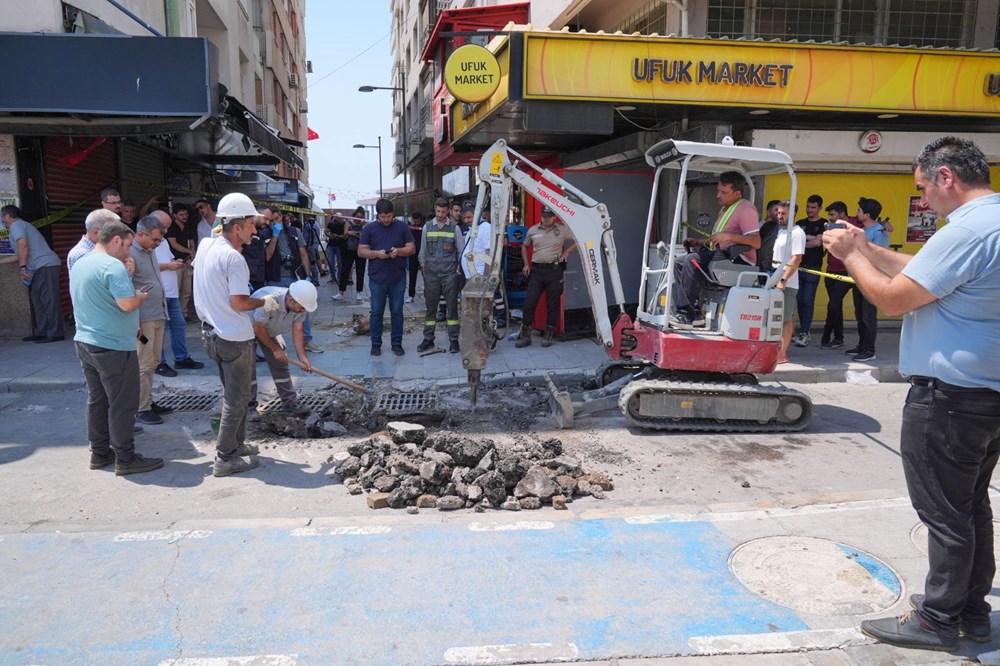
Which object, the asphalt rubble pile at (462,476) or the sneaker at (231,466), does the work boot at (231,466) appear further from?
the asphalt rubble pile at (462,476)

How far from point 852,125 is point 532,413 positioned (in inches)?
294

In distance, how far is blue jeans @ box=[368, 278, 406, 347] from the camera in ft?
30.3

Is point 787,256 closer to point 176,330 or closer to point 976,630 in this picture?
point 976,630

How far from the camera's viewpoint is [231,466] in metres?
5.41

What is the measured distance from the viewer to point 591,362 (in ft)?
29.7

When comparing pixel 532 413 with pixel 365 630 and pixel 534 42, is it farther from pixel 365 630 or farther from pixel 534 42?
pixel 534 42

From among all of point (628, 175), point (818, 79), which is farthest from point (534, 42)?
point (818, 79)

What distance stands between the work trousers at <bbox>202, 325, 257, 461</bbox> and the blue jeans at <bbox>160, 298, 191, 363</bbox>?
3.49 m

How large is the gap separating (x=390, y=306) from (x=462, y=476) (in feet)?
15.0

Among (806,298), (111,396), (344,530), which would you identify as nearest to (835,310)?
(806,298)

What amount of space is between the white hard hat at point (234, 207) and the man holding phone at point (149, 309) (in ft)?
5.69

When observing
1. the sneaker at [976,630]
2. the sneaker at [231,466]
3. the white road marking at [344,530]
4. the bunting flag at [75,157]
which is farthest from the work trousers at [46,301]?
the sneaker at [976,630]

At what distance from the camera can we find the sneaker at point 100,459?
5.50 meters

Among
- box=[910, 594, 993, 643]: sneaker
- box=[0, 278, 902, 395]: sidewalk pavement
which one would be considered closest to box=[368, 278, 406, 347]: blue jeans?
box=[0, 278, 902, 395]: sidewalk pavement
